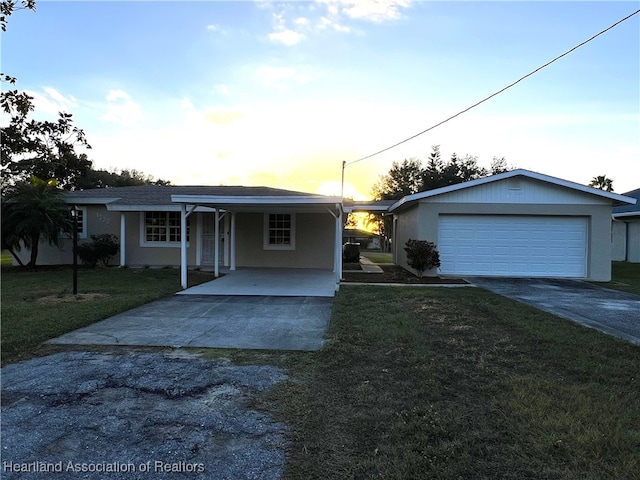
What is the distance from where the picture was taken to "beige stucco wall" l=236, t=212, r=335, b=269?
49.4ft

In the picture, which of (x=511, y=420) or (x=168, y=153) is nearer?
(x=511, y=420)

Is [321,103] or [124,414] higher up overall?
[321,103]

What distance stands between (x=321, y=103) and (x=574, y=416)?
11.7 m

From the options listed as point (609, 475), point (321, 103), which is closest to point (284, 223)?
point (321, 103)

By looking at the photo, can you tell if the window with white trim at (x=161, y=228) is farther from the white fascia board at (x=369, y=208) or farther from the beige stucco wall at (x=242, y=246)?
the white fascia board at (x=369, y=208)

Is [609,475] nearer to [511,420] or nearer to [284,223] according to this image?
[511,420]

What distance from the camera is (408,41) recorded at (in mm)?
10594

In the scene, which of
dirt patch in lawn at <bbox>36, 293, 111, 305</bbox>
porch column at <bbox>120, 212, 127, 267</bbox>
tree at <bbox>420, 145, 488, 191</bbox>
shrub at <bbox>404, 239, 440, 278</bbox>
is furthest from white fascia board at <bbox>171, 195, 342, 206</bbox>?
tree at <bbox>420, 145, 488, 191</bbox>

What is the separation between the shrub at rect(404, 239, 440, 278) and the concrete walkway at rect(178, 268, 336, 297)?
2669 mm

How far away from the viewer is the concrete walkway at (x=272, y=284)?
9477 millimetres

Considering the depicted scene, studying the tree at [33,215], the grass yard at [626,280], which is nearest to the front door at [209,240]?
the tree at [33,215]

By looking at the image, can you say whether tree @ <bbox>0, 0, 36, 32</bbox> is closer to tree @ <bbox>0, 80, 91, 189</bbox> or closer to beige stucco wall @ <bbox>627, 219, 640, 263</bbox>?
tree @ <bbox>0, 80, 91, 189</bbox>

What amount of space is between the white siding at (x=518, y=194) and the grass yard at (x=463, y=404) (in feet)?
24.8

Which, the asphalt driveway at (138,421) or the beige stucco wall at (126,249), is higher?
the beige stucco wall at (126,249)
